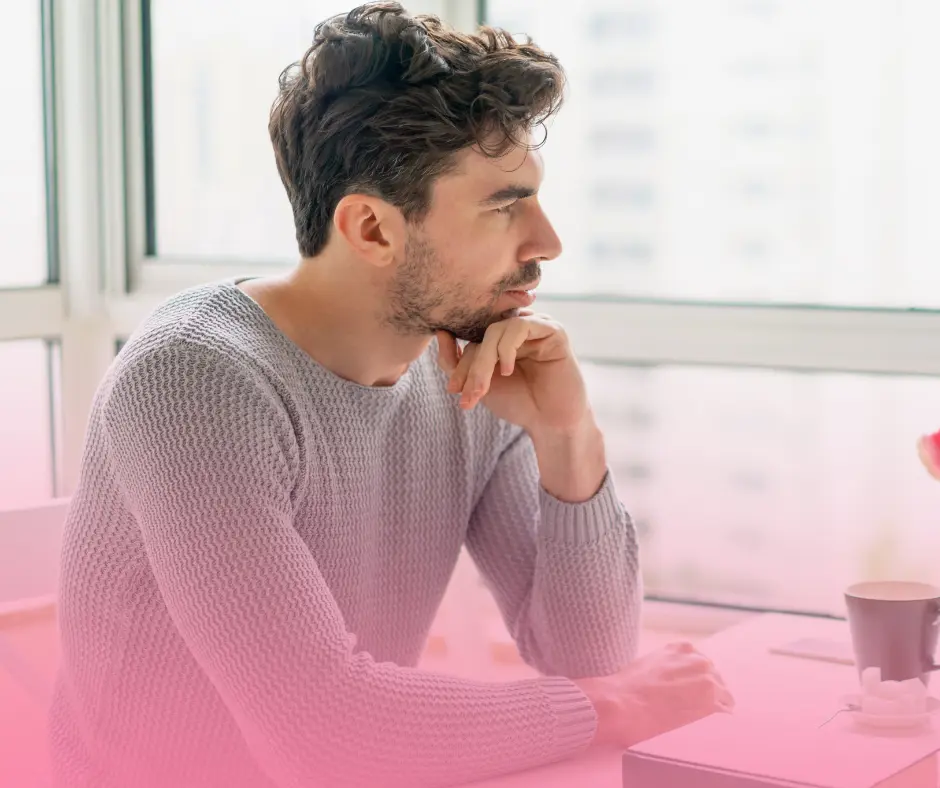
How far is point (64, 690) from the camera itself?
4.69ft

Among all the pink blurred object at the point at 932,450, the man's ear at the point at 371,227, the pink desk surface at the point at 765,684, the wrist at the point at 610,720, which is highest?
the man's ear at the point at 371,227

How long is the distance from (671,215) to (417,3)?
572mm

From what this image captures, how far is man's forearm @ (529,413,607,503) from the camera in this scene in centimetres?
152

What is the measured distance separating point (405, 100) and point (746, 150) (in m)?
0.81

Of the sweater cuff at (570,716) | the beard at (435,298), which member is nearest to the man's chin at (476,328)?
the beard at (435,298)

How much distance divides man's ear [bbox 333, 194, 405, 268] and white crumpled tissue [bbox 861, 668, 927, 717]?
0.65 m

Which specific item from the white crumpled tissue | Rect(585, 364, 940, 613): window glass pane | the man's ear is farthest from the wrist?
Rect(585, 364, 940, 613): window glass pane

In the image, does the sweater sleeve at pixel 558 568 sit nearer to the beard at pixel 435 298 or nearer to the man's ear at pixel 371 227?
the beard at pixel 435 298

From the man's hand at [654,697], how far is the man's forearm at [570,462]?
229mm

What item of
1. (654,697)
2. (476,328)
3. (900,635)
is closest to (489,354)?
(476,328)

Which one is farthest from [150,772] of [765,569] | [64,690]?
[765,569]

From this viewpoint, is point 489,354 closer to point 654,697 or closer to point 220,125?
point 654,697

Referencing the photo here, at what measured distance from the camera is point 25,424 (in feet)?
8.18

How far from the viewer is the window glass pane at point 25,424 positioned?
96.7 inches
